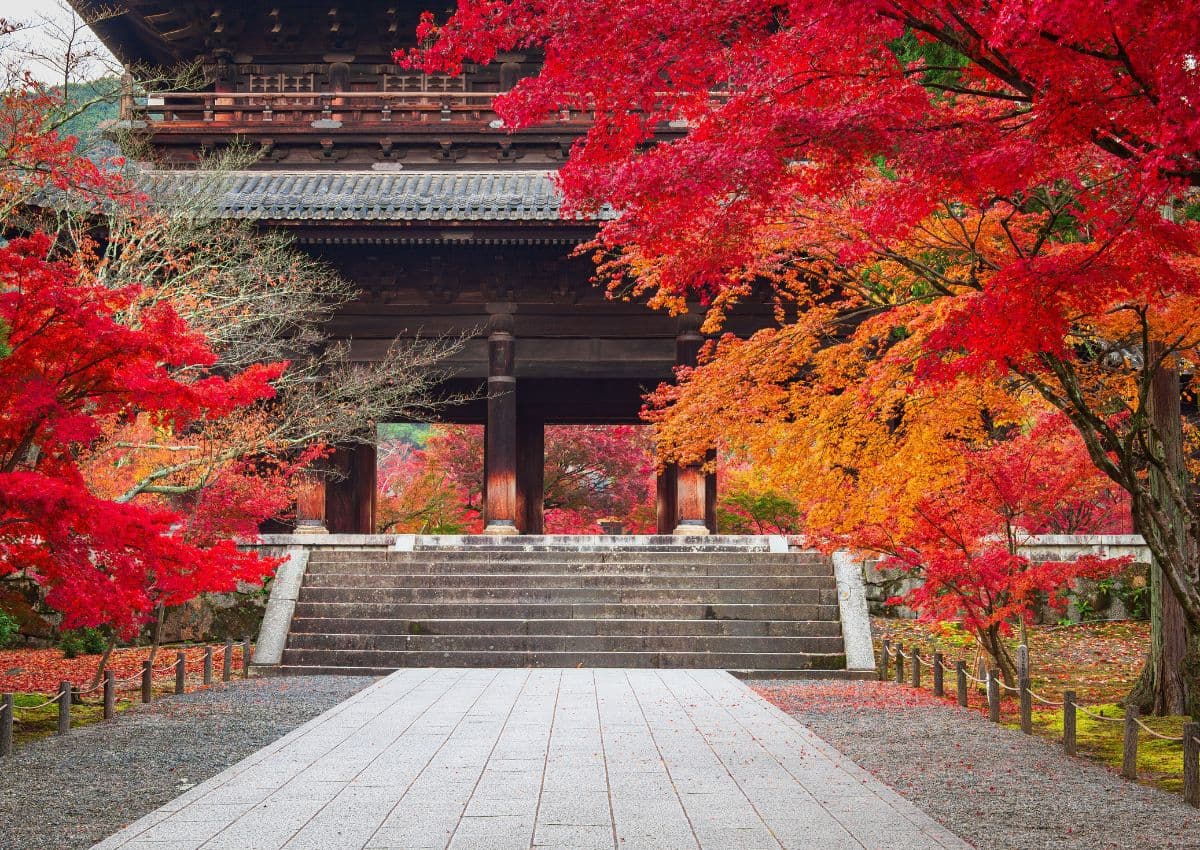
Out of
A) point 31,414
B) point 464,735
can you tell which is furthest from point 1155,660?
point 31,414

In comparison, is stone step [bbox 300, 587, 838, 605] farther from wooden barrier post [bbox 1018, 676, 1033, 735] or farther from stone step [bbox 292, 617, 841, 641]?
wooden barrier post [bbox 1018, 676, 1033, 735]

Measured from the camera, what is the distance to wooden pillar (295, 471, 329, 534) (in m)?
17.8

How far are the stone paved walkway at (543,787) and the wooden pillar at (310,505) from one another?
757 centimetres

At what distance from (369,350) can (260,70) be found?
235 inches

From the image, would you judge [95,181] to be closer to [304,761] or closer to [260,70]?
[304,761]

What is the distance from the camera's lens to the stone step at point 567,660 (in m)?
13.8

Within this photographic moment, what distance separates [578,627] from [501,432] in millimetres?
4492

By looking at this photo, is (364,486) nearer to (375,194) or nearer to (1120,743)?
(375,194)

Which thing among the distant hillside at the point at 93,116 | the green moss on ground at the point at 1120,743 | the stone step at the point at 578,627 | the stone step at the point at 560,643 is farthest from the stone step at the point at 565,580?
the distant hillside at the point at 93,116

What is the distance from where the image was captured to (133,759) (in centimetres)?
818

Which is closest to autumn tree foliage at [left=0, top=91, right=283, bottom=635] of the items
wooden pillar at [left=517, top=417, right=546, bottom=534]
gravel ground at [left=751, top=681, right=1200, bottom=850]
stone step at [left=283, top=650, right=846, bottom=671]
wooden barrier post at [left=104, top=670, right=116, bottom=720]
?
wooden barrier post at [left=104, top=670, right=116, bottom=720]

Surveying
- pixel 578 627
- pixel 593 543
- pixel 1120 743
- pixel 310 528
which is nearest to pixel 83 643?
pixel 310 528

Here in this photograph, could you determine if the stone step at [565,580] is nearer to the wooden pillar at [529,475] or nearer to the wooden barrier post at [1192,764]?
the wooden pillar at [529,475]

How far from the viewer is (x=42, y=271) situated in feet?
27.6
